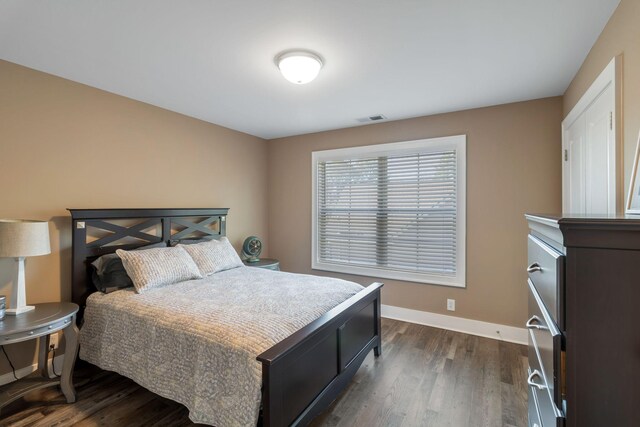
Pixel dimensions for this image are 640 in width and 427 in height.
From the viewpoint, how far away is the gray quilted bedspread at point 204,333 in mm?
1604

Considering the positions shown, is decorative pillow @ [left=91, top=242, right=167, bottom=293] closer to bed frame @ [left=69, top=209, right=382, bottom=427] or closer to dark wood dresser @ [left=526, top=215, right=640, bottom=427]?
bed frame @ [left=69, top=209, right=382, bottom=427]

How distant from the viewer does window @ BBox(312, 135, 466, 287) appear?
3459 mm

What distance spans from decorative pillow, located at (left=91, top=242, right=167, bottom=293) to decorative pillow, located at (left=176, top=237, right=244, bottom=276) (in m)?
0.56

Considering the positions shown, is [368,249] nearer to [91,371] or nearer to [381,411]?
[381,411]

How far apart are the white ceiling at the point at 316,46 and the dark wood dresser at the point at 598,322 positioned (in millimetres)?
1466

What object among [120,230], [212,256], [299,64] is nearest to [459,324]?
[212,256]

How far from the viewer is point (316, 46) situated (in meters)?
2.05

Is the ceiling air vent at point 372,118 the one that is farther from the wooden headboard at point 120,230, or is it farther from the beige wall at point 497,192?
the wooden headboard at point 120,230

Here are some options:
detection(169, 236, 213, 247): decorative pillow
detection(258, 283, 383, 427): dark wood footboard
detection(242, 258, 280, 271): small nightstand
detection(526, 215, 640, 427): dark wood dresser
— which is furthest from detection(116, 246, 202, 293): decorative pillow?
detection(526, 215, 640, 427): dark wood dresser

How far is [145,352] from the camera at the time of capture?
6.58 feet

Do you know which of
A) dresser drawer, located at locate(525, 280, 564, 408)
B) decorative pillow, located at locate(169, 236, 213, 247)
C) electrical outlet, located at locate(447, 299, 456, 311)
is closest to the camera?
dresser drawer, located at locate(525, 280, 564, 408)

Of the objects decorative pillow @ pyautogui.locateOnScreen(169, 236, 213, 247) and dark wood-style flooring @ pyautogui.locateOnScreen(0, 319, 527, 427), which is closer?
dark wood-style flooring @ pyautogui.locateOnScreen(0, 319, 527, 427)

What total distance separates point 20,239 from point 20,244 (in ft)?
0.11

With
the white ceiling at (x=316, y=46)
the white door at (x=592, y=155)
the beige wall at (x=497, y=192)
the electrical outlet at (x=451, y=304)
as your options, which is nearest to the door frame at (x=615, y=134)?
the white door at (x=592, y=155)
